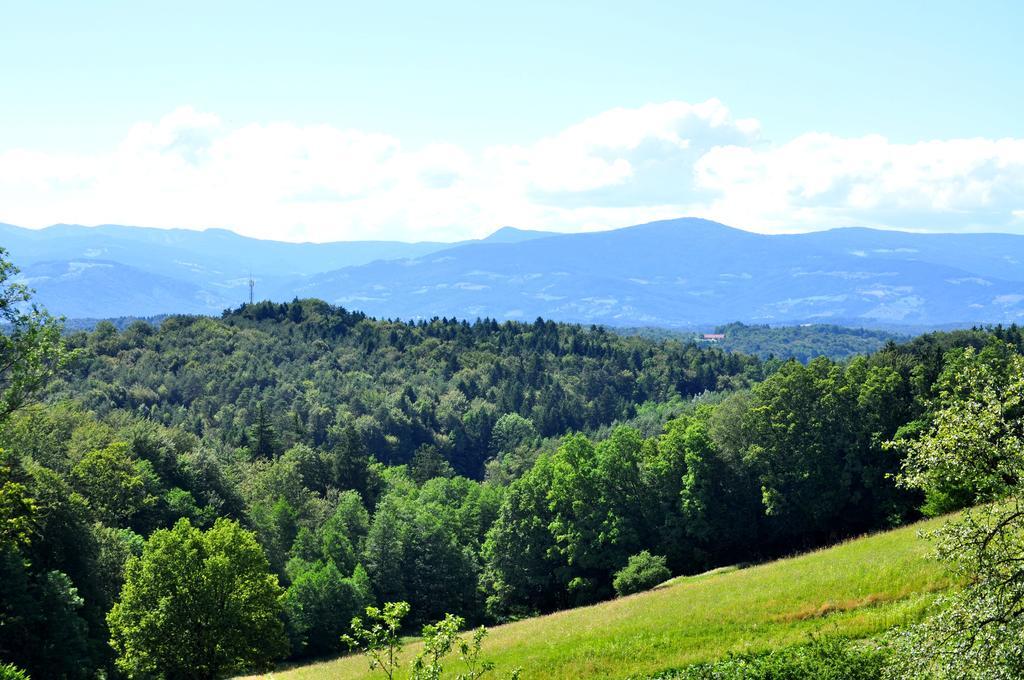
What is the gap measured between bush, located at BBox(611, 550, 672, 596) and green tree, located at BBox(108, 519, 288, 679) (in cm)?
2452

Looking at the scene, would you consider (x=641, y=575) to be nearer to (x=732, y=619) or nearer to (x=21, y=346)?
(x=732, y=619)

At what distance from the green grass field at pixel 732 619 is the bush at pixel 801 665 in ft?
2.88

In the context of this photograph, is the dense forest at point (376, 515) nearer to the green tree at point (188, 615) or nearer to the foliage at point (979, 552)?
the green tree at point (188, 615)

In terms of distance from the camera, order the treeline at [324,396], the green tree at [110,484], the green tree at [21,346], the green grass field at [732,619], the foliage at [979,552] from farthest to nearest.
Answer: the treeline at [324,396]
the green tree at [110,484]
the green grass field at [732,619]
the green tree at [21,346]
the foliage at [979,552]

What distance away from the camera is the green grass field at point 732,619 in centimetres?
3297

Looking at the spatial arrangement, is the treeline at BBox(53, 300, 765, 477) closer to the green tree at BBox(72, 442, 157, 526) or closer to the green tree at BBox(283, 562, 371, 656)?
the green tree at BBox(283, 562, 371, 656)

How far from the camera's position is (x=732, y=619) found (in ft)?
119

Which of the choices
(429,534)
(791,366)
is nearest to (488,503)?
(429,534)

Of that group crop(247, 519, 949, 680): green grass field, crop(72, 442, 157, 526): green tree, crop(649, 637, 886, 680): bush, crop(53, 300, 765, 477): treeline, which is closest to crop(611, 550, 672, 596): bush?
crop(247, 519, 949, 680): green grass field

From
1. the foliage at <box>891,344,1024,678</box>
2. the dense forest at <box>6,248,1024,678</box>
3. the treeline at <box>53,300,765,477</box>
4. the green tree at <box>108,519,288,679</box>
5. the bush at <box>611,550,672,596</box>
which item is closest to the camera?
the foliage at <box>891,344,1024,678</box>

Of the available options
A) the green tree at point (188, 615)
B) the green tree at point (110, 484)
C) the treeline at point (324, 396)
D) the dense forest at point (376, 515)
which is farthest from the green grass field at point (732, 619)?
the treeline at point (324, 396)

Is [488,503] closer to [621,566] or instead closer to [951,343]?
[621,566]

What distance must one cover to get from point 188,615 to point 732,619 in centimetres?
2528

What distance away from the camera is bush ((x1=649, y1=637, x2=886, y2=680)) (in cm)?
2694
